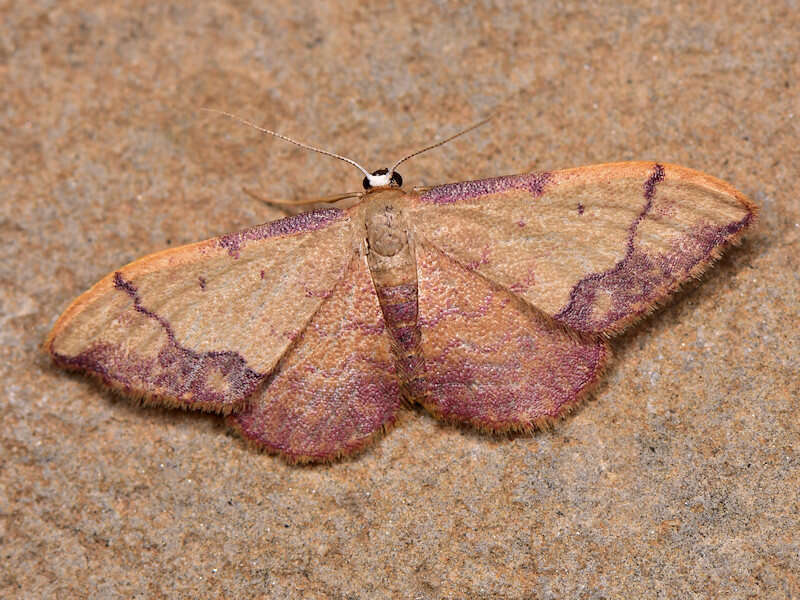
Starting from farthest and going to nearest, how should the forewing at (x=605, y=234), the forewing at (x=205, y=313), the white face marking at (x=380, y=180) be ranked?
1. the white face marking at (x=380, y=180)
2. the forewing at (x=205, y=313)
3. the forewing at (x=605, y=234)

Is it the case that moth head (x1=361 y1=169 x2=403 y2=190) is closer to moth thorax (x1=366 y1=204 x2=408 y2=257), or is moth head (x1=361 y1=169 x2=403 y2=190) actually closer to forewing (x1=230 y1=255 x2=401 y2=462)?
moth thorax (x1=366 y1=204 x2=408 y2=257)

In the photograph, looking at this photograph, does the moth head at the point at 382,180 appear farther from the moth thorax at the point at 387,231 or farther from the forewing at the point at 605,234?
the forewing at the point at 605,234

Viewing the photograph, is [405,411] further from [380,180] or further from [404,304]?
[380,180]

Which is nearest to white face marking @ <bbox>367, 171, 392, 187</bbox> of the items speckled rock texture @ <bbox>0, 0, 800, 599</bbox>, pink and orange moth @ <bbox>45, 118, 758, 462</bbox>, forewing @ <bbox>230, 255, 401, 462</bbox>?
pink and orange moth @ <bbox>45, 118, 758, 462</bbox>

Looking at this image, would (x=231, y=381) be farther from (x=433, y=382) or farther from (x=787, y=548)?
(x=787, y=548)

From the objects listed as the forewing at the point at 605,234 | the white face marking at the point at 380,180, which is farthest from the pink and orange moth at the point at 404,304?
the white face marking at the point at 380,180
